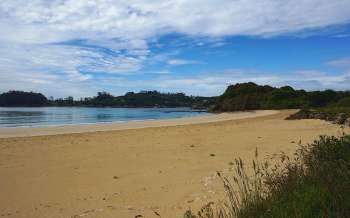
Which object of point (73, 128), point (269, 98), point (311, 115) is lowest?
point (73, 128)

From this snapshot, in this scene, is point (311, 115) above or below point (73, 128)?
above

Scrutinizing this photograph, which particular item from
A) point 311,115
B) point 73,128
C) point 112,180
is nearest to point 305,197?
point 112,180

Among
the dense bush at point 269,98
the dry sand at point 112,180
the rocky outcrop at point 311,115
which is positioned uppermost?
the dense bush at point 269,98

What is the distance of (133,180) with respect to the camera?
7676mm

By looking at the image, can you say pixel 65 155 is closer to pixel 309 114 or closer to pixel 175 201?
pixel 175 201

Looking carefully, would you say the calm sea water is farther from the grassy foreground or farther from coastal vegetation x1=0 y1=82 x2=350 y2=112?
the grassy foreground

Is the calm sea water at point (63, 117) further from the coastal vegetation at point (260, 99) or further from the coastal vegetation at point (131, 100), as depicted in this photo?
the coastal vegetation at point (131, 100)

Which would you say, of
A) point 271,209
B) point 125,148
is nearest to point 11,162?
point 125,148

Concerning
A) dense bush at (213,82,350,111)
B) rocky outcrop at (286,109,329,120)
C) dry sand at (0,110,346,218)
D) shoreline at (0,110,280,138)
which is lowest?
shoreline at (0,110,280,138)

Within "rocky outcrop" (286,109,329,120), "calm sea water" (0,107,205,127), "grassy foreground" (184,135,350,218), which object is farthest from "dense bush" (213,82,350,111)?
"grassy foreground" (184,135,350,218)

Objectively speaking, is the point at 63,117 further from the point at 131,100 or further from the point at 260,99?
the point at 131,100

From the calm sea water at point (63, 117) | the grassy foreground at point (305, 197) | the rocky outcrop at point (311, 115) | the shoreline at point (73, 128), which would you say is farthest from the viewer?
the calm sea water at point (63, 117)

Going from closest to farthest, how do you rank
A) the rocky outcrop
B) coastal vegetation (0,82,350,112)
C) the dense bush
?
the rocky outcrop < coastal vegetation (0,82,350,112) < the dense bush

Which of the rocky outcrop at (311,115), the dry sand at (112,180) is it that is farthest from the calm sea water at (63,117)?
the dry sand at (112,180)
